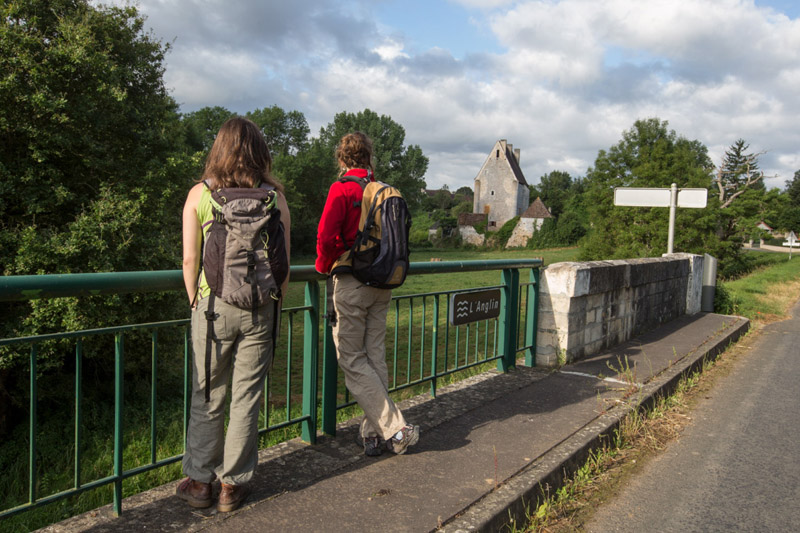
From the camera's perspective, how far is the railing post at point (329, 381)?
3.59 m

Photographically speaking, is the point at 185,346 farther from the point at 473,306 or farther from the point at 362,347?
the point at 473,306

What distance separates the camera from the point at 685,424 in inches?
195

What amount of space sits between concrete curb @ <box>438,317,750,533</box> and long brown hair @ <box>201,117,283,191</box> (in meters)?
1.78

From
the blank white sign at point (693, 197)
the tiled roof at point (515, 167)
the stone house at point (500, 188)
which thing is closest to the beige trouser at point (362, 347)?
the blank white sign at point (693, 197)

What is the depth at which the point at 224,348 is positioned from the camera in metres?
2.61

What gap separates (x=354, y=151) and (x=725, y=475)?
3149 mm

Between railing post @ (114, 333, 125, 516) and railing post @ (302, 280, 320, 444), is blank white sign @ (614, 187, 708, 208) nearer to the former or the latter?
railing post @ (302, 280, 320, 444)

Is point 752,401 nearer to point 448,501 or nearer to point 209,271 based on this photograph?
point 448,501

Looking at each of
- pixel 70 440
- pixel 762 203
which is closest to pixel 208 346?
pixel 70 440

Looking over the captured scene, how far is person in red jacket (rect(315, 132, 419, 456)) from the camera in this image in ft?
10.7

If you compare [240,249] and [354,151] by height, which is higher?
[354,151]

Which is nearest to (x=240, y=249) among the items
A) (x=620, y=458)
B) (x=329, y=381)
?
(x=329, y=381)

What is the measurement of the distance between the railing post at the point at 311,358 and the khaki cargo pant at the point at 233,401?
31.6 inches

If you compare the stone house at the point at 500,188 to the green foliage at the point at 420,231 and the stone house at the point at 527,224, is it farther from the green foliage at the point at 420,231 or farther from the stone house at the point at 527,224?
the green foliage at the point at 420,231
